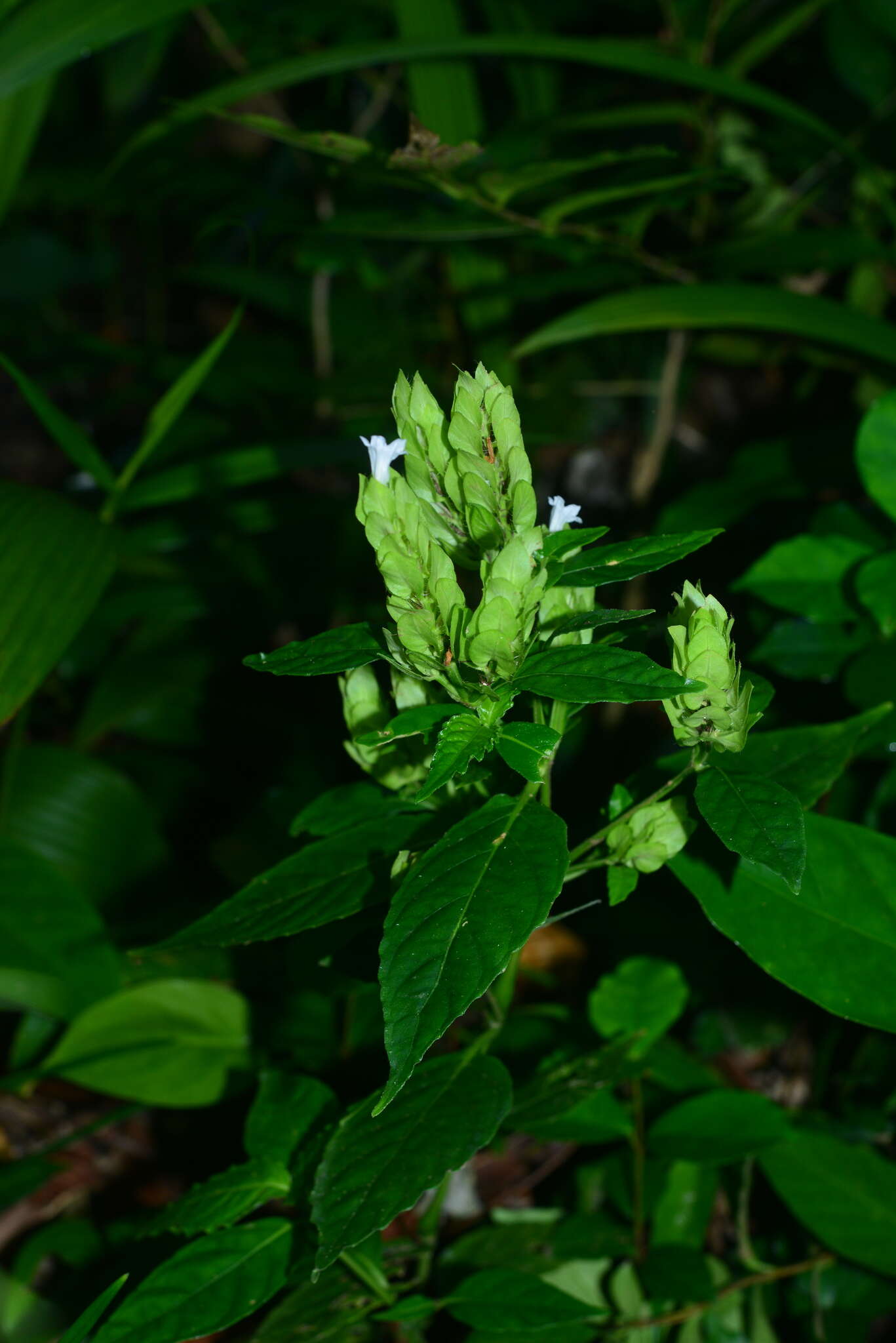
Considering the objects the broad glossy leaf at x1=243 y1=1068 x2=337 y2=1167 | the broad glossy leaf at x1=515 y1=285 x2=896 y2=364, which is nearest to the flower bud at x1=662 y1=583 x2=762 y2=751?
the broad glossy leaf at x1=243 y1=1068 x2=337 y2=1167

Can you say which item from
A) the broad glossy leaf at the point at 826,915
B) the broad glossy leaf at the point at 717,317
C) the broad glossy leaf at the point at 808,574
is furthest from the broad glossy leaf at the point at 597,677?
the broad glossy leaf at the point at 717,317

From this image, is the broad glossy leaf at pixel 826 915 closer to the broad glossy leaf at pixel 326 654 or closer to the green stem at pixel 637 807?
the green stem at pixel 637 807

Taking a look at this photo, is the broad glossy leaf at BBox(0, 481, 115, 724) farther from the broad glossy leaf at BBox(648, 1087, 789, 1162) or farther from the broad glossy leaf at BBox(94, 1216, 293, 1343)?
the broad glossy leaf at BBox(648, 1087, 789, 1162)

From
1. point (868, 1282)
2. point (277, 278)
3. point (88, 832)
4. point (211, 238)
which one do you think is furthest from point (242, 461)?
point (211, 238)

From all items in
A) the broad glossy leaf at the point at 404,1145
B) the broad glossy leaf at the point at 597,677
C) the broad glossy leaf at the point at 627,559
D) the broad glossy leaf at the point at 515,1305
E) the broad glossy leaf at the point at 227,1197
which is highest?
the broad glossy leaf at the point at 627,559

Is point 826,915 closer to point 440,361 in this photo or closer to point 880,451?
point 880,451

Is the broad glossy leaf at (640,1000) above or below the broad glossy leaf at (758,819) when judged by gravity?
below

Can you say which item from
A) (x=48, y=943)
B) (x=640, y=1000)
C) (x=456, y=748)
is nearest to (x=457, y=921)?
(x=456, y=748)
